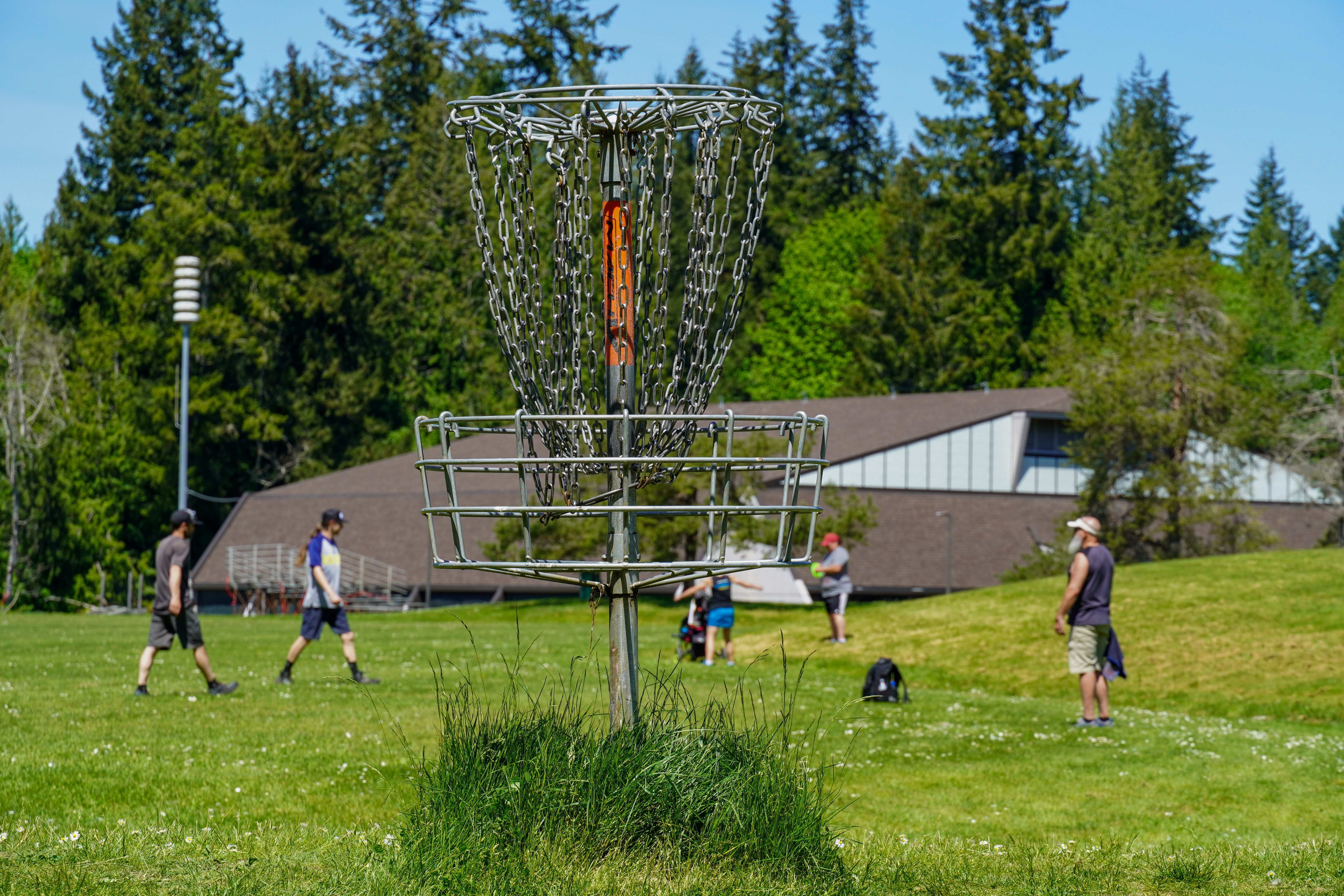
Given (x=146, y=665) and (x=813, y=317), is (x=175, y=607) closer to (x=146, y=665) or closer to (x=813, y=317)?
(x=146, y=665)

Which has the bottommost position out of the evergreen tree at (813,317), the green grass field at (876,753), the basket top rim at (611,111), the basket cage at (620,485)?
the green grass field at (876,753)

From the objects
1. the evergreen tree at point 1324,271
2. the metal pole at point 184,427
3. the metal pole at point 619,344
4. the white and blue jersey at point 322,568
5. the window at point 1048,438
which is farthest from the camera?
the evergreen tree at point 1324,271

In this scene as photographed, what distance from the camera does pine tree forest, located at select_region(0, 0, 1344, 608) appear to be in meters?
41.0

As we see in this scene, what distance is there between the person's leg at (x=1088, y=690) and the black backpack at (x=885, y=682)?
197 centimetres

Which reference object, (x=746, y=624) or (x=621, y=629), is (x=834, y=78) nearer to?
(x=746, y=624)

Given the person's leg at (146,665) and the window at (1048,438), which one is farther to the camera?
the window at (1048,438)

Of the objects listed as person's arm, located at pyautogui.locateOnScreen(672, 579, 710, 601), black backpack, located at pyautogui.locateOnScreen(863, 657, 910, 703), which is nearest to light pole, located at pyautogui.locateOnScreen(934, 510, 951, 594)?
person's arm, located at pyautogui.locateOnScreen(672, 579, 710, 601)

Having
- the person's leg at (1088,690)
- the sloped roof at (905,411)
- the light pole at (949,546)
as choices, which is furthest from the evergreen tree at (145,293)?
the person's leg at (1088,690)

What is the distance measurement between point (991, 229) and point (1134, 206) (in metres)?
9.99

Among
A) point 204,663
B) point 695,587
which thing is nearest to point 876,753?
point 204,663

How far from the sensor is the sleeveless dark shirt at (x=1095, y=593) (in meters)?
13.5

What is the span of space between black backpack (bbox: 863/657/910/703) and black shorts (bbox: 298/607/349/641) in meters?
5.58

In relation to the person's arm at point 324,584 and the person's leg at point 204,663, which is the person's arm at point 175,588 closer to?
the person's leg at point 204,663

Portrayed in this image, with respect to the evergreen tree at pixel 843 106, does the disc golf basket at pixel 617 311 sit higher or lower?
lower
